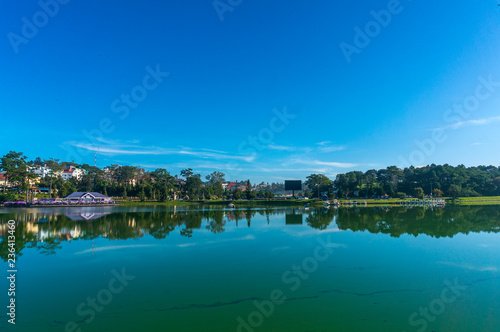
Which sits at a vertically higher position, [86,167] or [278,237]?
[86,167]

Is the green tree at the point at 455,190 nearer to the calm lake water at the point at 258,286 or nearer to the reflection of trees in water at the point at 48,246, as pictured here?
the calm lake water at the point at 258,286

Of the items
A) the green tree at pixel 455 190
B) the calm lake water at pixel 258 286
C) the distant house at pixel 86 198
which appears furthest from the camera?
the distant house at pixel 86 198

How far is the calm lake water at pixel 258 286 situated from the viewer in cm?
532

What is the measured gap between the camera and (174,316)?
18.0ft

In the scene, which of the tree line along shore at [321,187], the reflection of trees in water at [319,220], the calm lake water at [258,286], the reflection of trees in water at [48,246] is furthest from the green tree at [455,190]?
the reflection of trees in water at [48,246]

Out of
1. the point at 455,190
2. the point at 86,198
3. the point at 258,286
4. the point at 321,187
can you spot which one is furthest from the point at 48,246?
the point at 455,190

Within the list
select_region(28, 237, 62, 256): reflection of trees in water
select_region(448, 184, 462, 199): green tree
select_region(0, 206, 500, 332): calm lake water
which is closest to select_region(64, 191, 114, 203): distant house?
select_region(28, 237, 62, 256): reflection of trees in water

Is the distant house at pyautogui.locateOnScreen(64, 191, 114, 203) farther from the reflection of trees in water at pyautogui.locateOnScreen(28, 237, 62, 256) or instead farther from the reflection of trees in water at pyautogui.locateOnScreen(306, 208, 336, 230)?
the reflection of trees in water at pyautogui.locateOnScreen(306, 208, 336, 230)

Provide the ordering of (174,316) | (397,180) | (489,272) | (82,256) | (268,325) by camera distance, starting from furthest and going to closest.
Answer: (397,180)
(82,256)
(489,272)
(174,316)
(268,325)

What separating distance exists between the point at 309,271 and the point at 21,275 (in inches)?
345

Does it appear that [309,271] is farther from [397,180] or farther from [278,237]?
[397,180]

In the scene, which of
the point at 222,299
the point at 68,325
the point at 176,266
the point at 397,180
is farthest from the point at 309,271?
the point at 397,180

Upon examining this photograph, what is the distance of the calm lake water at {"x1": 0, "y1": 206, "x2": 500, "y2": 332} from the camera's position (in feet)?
17.5

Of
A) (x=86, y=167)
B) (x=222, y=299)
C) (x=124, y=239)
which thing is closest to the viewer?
(x=222, y=299)
